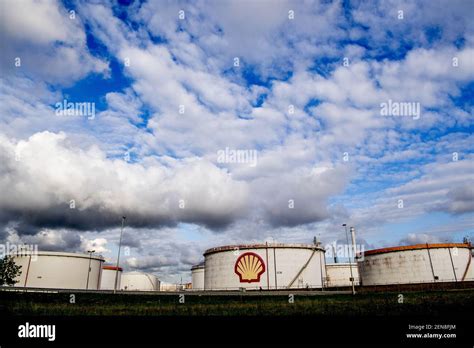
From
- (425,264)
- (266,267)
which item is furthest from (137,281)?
(425,264)

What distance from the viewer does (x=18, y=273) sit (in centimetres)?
7156

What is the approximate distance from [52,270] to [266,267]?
4972cm

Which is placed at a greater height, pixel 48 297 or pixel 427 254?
pixel 427 254

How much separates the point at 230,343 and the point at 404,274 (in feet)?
206

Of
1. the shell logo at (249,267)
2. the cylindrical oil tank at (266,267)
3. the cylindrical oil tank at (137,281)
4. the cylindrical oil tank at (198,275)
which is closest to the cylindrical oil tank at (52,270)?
the cylindrical oil tank at (266,267)

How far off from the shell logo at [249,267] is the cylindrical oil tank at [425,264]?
25.0 m

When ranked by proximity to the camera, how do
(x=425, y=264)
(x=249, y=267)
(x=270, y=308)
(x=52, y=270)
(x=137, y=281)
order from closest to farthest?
(x=270, y=308)
(x=425, y=264)
(x=249, y=267)
(x=52, y=270)
(x=137, y=281)

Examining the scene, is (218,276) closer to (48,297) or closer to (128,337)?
(48,297)

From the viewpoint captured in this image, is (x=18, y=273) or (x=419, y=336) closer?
(x=419, y=336)

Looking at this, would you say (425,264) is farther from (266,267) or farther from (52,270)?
(52,270)

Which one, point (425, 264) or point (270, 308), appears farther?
point (425, 264)

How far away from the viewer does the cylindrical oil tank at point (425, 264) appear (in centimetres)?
6044

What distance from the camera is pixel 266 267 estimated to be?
62.8 m

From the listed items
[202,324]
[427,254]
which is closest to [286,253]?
[427,254]
